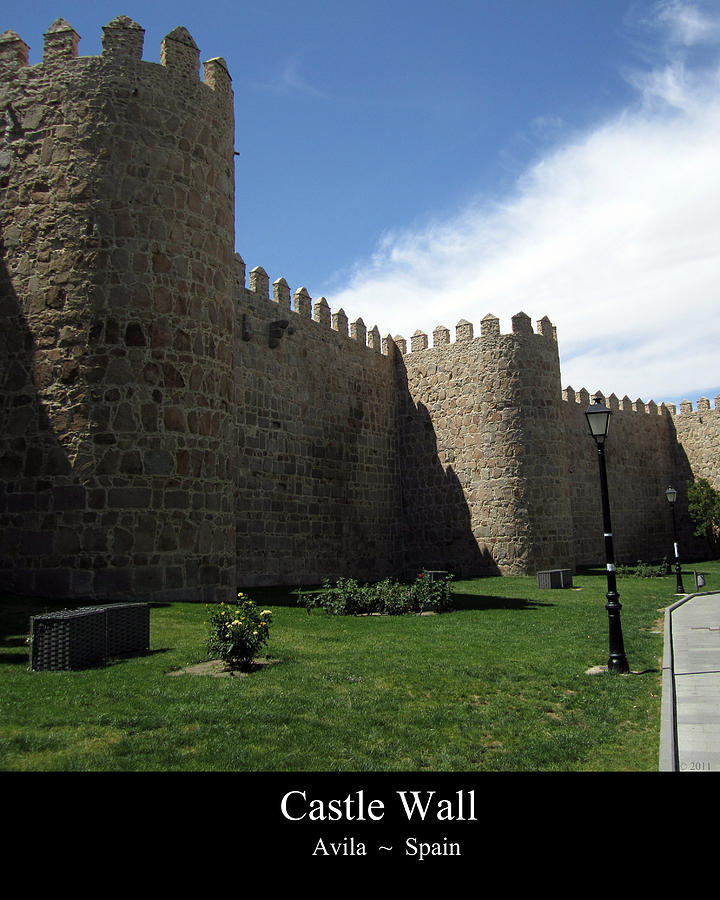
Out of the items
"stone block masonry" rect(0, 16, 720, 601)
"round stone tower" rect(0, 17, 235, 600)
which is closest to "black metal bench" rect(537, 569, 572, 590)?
"stone block masonry" rect(0, 16, 720, 601)

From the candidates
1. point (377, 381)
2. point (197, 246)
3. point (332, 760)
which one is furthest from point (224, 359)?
point (377, 381)

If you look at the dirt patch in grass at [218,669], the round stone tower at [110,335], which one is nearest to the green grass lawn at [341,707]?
the dirt patch in grass at [218,669]

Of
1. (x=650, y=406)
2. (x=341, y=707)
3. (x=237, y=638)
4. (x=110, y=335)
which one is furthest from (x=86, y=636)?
(x=650, y=406)

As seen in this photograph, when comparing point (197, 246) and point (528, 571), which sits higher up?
point (197, 246)

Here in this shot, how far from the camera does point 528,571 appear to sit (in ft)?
79.7

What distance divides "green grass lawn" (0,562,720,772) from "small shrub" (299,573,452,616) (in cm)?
279

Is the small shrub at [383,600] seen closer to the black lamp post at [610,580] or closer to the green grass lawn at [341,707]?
the green grass lawn at [341,707]

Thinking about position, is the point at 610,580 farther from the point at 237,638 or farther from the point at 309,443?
the point at 309,443

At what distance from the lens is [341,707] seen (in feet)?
21.0

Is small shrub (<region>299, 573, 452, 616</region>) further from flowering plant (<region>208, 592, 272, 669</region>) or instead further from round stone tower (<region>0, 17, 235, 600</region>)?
flowering plant (<region>208, 592, 272, 669</region>)

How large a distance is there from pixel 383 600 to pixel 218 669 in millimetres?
6639

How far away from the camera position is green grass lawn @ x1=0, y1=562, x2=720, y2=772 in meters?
5.09
